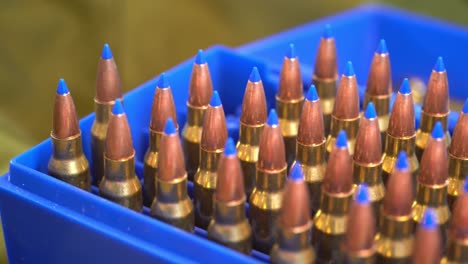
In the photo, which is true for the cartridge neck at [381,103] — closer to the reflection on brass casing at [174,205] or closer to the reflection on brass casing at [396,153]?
the reflection on brass casing at [396,153]

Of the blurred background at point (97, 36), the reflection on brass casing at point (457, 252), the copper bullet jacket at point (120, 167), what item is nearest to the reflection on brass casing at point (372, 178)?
the reflection on brass casing at point (457, 252)

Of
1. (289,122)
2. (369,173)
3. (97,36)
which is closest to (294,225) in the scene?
(369,173)

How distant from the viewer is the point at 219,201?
0.64m

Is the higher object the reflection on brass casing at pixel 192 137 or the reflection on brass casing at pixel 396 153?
the reflection on brass casing at pixel 396 153

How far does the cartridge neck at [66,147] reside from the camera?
730mm

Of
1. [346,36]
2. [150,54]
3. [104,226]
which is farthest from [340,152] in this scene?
[150,54]

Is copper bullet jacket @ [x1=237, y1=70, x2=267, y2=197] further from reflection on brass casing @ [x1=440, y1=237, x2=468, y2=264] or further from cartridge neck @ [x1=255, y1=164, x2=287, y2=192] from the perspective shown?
reflection on brass casing @ [x1=440, y1=237, x2=468, y2=264]

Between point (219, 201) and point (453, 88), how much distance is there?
63 cm

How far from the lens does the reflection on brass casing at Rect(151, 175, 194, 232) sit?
0.68 meters

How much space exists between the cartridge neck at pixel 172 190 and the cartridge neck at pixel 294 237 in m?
0.10

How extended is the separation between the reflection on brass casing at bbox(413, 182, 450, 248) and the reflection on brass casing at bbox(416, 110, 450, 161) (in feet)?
0.42

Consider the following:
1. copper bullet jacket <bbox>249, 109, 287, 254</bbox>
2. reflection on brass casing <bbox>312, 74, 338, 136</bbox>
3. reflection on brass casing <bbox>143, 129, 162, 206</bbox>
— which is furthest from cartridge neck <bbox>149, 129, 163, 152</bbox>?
reflection on brass casing <bbox>312, 74, 338, 136</bbox>

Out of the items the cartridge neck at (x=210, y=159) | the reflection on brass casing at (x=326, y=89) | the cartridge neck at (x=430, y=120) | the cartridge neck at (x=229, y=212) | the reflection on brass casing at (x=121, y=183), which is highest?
the cartridge neck at (x=430, y=120)

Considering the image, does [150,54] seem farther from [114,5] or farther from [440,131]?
[440,131]
